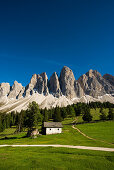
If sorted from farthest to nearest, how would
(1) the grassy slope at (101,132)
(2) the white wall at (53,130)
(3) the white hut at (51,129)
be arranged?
1. (2) the white wall at (53,130)
2. (3) the white hut at (51,129)
3. (1) the grassy slope at (101,132)

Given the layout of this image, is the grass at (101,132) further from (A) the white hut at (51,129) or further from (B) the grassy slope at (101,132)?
(A) the white hut at (51,129)

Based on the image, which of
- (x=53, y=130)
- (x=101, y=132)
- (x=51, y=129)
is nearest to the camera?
(x=101, y=132)

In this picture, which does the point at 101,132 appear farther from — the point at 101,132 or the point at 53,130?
the point at 53,130

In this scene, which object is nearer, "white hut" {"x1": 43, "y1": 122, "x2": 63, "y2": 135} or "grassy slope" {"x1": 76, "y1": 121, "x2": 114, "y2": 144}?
"grassy slope" {"x1": 76, "y1": 121, "x2": 114, "y2": 144}

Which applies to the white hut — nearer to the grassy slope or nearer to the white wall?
the white wall

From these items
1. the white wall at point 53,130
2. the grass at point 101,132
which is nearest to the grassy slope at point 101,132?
the grass at point 101,132

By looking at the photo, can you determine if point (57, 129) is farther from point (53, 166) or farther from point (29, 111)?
point (53, 166)

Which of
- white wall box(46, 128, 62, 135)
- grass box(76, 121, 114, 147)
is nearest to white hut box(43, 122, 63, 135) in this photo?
white wall box(46, 128, 62, 135)

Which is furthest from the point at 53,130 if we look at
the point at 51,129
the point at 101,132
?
the point at 101,132

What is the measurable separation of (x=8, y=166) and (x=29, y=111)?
35.5m

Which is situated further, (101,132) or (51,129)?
(51,129)

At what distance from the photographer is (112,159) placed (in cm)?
1262

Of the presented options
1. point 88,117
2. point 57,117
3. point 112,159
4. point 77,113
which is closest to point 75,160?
point 112,159

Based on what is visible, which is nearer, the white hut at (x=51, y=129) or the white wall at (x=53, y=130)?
the white hut at (x=51, y=129)
